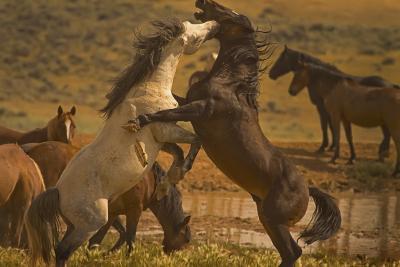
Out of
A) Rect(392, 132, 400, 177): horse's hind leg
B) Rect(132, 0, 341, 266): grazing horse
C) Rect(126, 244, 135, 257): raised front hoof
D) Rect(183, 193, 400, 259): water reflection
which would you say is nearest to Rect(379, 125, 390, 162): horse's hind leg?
Rect(392, 132, 400, 177): horse's hind leg

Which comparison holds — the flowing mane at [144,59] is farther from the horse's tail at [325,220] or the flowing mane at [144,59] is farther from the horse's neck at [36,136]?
the horse's neck at [36,136]

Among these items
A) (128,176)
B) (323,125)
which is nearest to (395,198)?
(323,125)

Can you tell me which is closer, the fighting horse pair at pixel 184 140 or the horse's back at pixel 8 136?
the fighting horse pair at pixel 184 140

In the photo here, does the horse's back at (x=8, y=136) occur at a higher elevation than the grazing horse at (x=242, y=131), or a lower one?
lower

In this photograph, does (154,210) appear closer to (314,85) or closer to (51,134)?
(51,134)

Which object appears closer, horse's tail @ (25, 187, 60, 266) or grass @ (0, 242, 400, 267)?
horse's tail @ (25, 187, 60, 266)

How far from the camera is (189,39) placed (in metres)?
8.15

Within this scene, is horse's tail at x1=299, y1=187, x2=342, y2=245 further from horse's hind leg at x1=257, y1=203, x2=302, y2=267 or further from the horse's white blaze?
the horse's white blaze

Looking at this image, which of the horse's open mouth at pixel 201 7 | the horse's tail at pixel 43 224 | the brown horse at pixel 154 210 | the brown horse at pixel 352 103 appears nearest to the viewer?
the horse's tail at pixel 43 224

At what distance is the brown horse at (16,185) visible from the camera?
929 centimetres

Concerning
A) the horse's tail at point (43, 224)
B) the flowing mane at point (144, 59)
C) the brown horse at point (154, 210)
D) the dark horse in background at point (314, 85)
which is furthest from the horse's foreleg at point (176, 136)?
the dark horse in background at point (314, 85)

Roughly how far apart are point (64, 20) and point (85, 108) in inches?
→ 391

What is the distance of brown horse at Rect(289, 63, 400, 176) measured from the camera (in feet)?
65.7

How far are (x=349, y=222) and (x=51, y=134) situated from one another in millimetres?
4183
